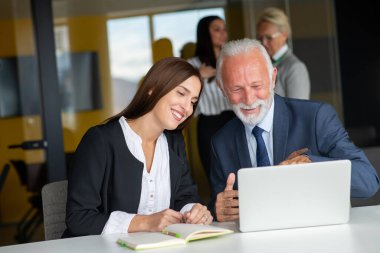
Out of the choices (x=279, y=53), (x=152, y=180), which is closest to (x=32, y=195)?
(x=279, y=53)

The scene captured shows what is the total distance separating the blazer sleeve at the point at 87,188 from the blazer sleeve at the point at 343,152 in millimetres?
884

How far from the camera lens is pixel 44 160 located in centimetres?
616

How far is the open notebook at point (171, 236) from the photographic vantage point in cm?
257

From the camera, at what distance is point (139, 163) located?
329 centimetres

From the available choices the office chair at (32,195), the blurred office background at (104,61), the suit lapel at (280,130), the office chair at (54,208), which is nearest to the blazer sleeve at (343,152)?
the suit lapel at (280,130)

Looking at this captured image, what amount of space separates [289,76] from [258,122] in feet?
7.12

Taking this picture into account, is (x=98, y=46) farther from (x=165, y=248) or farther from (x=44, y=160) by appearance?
(x=165, y=248)

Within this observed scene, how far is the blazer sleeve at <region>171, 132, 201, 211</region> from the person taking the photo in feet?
11.4

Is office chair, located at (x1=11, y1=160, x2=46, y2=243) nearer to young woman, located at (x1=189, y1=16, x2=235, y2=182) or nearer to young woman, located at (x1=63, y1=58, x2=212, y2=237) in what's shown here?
young woman, located at (x1=189, y1=16, x2=235, y2=182)

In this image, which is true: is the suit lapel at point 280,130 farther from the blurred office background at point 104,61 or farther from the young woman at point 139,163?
the blurred office background at point 104,61

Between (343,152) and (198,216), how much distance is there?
0.70m

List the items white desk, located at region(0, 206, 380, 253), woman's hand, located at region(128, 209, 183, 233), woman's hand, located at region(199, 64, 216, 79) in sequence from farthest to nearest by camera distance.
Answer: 1. woman's hand, located at region(199, 64, 216, 79)
2. woman's hand, located at region(128, 209, 183, 233)
3. white desk, located at region(0, 206, 380, 253)

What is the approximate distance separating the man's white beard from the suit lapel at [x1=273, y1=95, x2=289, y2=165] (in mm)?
68

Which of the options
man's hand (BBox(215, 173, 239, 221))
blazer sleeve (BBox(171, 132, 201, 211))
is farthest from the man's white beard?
man's hand (BBox(215, 173, 239, 221))
